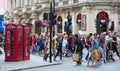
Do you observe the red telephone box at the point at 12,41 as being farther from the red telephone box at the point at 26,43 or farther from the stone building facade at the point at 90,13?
the stone building facade at the point at 90,13

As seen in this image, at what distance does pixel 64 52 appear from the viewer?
30188 mm

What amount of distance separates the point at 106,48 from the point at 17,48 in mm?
5175

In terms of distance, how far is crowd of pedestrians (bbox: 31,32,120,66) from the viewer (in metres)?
22.4

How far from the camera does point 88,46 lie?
1050 inches

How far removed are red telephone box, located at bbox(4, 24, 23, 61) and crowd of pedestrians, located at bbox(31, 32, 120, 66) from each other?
1830 mm

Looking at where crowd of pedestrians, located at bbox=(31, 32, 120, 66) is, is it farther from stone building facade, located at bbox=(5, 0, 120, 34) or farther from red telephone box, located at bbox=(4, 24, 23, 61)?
stone building facade, located at bbox=(5, 0, 120, 34)

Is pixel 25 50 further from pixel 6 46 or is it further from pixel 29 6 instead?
pixel 29 6

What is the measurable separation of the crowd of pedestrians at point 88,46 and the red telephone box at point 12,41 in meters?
1.83

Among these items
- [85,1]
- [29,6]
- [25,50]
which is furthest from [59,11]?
[25,50]

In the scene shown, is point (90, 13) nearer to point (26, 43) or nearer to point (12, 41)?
point (26, 43)

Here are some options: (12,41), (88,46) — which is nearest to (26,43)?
(12,41)

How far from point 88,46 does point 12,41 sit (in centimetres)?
490

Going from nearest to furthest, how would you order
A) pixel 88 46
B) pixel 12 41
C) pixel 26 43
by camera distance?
pixel 12 41 < pixel 26 43 < pixel 88 46


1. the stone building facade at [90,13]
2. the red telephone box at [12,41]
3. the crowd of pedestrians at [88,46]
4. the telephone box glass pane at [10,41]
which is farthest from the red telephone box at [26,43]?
the stone building facade at [90,13]
